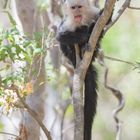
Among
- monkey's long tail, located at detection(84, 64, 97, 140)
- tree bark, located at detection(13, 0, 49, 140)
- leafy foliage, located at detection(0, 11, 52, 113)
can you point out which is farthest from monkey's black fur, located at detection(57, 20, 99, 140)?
leafy foliage, located at detection(0, 11, 52, 113)

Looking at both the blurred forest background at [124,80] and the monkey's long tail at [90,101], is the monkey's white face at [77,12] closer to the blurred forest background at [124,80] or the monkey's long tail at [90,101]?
the monkey's long tail at [90,101]

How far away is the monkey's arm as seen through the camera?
3.02 m

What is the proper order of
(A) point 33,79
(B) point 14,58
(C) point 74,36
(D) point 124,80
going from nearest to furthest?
1. (B) point 14,58
2. (A) point 33,79
3. (C) point 74,36
4. (D) point 124,80

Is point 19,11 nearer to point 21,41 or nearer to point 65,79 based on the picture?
point 21,41

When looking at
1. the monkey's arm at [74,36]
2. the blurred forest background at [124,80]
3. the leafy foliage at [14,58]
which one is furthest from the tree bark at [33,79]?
the blurred forest background at [124,80]

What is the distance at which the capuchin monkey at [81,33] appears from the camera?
120 inches

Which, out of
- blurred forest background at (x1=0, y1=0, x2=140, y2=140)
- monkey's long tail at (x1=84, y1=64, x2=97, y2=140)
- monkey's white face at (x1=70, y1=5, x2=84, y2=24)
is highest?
monkey's white face at (x1=70, y1=5, x2=84, y2=24)

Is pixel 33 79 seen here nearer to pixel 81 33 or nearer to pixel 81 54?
pixel 81 54

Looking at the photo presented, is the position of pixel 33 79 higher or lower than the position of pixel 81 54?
lower

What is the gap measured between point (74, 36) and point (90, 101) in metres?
0.41

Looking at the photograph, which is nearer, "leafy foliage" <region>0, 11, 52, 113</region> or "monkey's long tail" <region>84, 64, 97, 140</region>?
"leafy foliage" <region>0, 11, 52, 113</region>

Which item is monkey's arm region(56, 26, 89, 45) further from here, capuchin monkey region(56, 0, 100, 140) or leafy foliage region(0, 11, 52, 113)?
leafy foliage region(0, 11, 52, 113)

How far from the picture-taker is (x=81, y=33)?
3.09 m

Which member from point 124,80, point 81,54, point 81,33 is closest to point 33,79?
point 81,54
